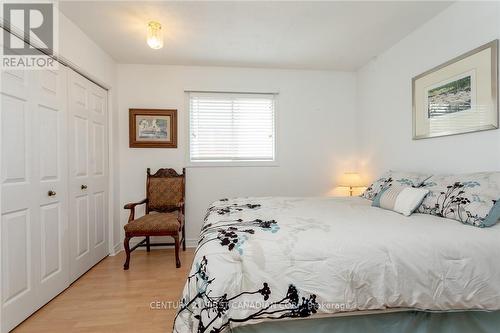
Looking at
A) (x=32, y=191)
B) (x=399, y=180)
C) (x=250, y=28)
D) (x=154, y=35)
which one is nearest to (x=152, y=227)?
(x=32, y=191)

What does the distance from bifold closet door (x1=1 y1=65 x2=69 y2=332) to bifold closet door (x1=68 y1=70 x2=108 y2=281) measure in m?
0.14

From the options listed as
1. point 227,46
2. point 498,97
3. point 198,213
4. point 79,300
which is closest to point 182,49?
point 227,46

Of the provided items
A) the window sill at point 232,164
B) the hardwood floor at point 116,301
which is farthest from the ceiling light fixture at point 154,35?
the hardwood floor at point 116,301

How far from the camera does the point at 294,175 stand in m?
3.54

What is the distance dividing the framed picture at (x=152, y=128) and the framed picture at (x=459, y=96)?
286 centimetres

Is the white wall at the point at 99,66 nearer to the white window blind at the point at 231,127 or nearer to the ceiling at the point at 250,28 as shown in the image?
the ceiling at the point at 250,28

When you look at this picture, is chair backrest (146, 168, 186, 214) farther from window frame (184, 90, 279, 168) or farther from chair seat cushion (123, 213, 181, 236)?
chair seat cushion (123, 213, 181, 236)

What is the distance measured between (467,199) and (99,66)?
→ 11.8ft

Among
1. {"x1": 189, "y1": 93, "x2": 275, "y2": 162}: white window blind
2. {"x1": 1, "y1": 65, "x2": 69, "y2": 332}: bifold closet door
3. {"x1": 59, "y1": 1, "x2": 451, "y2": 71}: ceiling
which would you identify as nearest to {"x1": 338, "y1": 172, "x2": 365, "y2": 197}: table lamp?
{"x1": 189, "y1": 93, "x2": 275, "y2": 162}: white window blind

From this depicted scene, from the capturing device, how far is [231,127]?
3.44 m

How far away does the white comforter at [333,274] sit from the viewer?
1.15 m

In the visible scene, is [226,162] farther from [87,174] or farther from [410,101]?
[410,101]

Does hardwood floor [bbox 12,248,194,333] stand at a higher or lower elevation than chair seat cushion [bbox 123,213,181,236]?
lower

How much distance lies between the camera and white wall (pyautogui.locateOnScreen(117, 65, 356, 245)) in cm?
328
